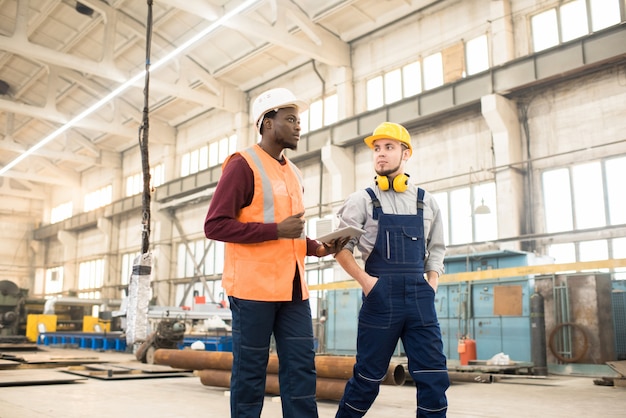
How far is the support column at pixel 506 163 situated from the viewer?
14477mm

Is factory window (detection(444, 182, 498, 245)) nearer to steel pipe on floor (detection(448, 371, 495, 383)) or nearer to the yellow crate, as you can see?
steel pipe on floor (detection(448, 371, 495, 383))

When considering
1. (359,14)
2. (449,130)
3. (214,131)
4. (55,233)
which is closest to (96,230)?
(55,233)

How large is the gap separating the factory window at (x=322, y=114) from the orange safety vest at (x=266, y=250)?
1700cm

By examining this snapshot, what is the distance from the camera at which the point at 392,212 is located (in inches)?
128

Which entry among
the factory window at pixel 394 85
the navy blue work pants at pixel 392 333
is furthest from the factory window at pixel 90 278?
the navy blue work pants at pixel 392 333

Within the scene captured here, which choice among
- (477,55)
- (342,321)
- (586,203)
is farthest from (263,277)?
(477,55)

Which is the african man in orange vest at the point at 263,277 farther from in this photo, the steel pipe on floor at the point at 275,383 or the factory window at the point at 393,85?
the factory window at the point at 393,85

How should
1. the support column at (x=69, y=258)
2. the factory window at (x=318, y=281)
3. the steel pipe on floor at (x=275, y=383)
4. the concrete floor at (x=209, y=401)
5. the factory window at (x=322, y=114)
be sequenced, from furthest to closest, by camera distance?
the support column at (x=69, y=258) < the factory window at (x=322, y=114) < the factory window at (x=318, y=281) < the steel pipe on floor at (x=275, y=383) < the concrete floor at (x=209, y=401)

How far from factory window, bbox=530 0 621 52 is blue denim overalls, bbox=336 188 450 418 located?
1324cm

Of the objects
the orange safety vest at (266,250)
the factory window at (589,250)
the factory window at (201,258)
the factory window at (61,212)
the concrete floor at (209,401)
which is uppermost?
the factory window at (61,212)

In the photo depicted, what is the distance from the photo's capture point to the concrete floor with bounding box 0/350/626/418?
15.9ft

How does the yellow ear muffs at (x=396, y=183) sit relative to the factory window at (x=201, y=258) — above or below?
below

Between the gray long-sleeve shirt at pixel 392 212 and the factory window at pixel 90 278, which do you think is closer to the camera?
the gray long-sleeve shirt at pixel 392 212

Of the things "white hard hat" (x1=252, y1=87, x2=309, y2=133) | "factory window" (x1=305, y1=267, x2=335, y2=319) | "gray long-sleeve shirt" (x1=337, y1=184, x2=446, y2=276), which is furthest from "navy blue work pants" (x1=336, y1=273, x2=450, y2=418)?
"factory window" (x1=305, y1=267, x2=335, y2=319)
